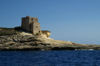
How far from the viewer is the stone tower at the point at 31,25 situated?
75.5 meters

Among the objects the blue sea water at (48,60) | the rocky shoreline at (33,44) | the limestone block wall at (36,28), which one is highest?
the limestone block wall at (36,28)

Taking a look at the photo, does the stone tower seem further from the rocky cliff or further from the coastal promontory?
the rocky cliff

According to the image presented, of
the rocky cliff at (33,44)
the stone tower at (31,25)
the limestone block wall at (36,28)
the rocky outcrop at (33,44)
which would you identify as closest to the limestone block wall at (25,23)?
the stone tower at (31,25)

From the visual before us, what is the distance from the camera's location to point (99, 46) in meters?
67.9

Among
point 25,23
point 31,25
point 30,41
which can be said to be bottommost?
point 30,41

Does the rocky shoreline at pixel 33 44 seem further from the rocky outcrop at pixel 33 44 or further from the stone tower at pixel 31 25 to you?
the stone tower at pixel 31 25

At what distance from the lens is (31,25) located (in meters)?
76.0

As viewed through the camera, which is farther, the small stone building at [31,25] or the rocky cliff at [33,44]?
the small stone building at [31,25]

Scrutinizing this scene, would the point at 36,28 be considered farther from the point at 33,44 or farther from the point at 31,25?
the point at 33,44

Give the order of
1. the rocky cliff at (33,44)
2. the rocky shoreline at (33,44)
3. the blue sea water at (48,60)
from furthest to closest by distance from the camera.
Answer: the rocky cliff at (33,44), the rocky shoreline at (33,44), the blue sea water at (48,60)

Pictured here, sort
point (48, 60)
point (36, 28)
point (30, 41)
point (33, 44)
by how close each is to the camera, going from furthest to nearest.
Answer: point (36, 28), point (30, 41), point (33, 44), point (48, 60)

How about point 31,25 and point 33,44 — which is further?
point 31,25

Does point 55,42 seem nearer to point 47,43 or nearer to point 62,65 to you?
point 47,43

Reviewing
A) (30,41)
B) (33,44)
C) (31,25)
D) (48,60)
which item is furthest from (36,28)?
(48,60)
